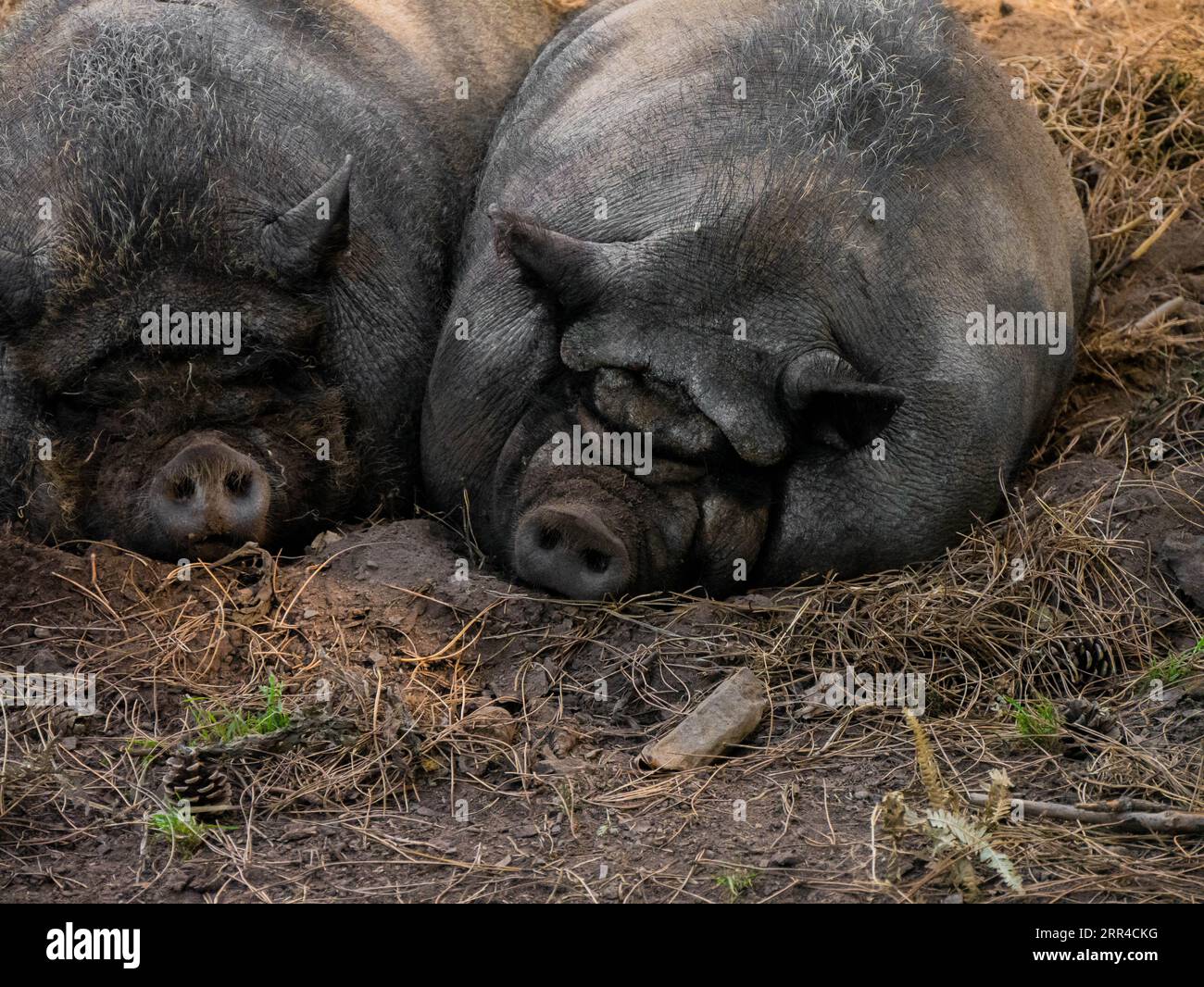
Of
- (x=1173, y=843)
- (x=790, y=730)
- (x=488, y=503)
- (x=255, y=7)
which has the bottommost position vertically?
(x=1173, y=843)

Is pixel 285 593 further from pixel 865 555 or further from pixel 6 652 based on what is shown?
pixel 865 555

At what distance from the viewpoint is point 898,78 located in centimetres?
562

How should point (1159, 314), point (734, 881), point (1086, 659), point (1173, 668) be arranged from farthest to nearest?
point (1159, 314), point (1086, 659), point (1173, 668), point (734, 881)

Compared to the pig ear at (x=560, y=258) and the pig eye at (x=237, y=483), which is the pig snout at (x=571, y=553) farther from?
the pig eye at (x=237, y=483)

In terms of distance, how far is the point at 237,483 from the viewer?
18.0 feet

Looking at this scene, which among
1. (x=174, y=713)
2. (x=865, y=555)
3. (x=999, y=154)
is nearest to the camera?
(x=174, y=713)

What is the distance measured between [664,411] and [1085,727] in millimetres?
1661

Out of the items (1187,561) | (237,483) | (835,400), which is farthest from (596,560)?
(1187,561)

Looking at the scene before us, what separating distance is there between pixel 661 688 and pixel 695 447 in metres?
0.80

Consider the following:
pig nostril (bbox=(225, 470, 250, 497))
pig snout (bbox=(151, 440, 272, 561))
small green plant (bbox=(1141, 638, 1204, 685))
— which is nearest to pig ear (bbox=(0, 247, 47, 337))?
pig snout (bbox=(151, 440, 272, 561))

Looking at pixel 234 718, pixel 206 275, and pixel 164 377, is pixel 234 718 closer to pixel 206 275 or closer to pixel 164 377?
pixel 164 377

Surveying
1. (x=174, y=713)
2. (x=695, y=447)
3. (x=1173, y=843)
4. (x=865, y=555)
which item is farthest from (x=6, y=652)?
(x=1173, y=843)

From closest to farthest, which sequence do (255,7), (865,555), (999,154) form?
(865,555) → (999,154) → (255,7)

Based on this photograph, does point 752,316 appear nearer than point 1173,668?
No
